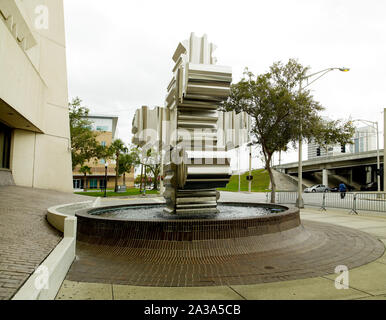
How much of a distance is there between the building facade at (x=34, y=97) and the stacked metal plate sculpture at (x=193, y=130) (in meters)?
8.82

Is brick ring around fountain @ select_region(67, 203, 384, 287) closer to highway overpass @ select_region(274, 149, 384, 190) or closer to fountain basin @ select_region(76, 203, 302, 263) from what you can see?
fountain basin @ select_region(76, 203, 302, 263)

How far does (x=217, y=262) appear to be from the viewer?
216 inches

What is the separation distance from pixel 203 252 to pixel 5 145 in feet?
57.4

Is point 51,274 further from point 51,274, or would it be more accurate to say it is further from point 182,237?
point 182,237

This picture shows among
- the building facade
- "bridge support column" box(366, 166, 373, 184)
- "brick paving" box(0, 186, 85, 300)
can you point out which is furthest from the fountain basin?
"bridge support column" box(366, 166, 373, 184)

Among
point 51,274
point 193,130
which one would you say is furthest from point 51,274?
point 193,130

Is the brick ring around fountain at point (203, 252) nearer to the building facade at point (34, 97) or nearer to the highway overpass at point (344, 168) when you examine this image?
the building facade at point (34, 97)

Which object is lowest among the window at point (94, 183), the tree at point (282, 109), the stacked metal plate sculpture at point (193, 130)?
the window at point (94, 183)

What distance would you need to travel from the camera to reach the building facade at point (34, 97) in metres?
13.9

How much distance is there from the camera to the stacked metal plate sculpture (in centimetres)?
724

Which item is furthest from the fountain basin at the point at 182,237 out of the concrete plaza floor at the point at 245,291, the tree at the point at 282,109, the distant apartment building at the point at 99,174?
the distant apartment building at the point at 99,174

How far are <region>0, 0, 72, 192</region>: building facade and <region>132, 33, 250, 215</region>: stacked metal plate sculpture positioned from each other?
882 cm
